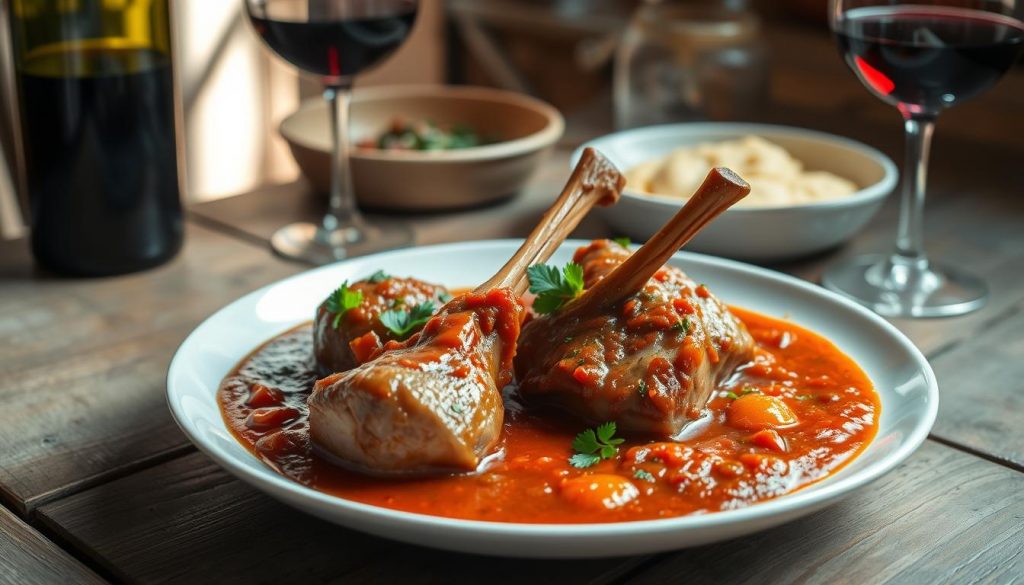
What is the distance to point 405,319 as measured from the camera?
1.47 m

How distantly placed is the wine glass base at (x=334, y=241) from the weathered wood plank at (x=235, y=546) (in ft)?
3.00

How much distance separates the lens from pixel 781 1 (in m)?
4.26

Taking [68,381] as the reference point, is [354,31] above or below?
above

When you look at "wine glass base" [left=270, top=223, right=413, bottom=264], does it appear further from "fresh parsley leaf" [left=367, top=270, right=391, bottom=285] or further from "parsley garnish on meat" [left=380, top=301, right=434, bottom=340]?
"parsley garnish on meat" [left=380, top=301, right=434, bottom=340]

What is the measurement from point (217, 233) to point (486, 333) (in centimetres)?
126

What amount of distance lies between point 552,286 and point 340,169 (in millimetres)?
1035

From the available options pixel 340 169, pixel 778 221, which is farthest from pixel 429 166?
Result: pixel 778 221

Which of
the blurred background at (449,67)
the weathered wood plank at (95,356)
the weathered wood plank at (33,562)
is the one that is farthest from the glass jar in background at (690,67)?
the weathered wood plank at (33,562)

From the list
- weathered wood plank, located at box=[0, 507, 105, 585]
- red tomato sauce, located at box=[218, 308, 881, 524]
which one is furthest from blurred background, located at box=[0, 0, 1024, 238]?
weathered wood plank, located at box=[0, 507, 105, 585]

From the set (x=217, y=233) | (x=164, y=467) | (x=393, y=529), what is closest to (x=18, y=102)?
(x=217, y=233)

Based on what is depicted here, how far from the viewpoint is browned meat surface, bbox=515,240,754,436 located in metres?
1.31

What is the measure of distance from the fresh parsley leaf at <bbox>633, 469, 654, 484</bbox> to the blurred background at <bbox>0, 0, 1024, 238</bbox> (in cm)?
269

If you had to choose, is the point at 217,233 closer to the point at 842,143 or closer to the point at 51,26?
the point at 51,26

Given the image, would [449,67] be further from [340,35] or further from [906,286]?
[906,286]
